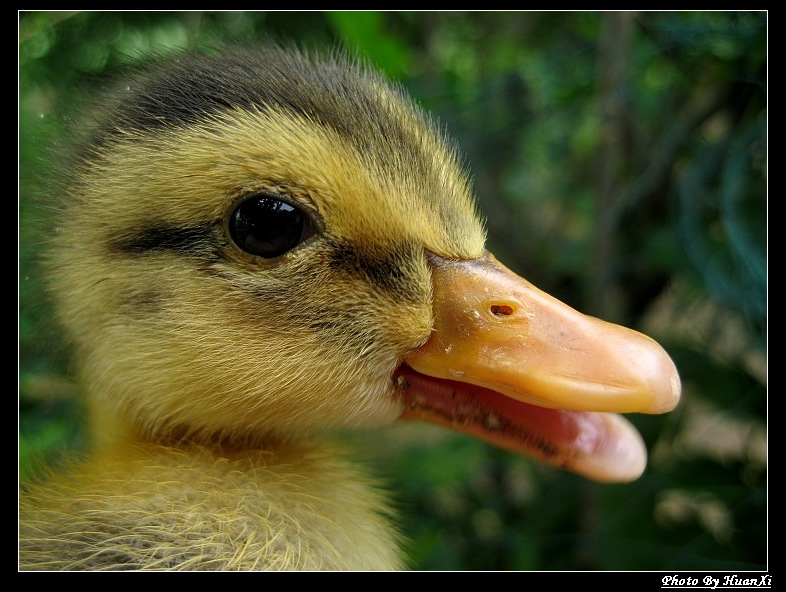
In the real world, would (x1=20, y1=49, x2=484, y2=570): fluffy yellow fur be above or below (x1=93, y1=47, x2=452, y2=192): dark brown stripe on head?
below

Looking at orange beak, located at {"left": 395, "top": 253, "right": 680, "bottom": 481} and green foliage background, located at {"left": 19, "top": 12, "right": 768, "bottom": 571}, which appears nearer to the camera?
orange beak, located at {"left": 395, "top": 253, "right": 680, "bottom": 481}

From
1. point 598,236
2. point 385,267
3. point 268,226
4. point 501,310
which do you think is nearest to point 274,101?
point 268,226

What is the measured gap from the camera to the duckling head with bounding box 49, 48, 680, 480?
2.97ft

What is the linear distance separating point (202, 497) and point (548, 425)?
0.60m

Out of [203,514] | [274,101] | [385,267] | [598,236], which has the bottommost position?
A: [203,514]

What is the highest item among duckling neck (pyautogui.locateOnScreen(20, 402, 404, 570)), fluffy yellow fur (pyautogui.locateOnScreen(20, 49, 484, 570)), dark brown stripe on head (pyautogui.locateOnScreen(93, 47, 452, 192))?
dark brown stripe on head (pyautogui.locateOnScreen(93, 47, 452, 192))

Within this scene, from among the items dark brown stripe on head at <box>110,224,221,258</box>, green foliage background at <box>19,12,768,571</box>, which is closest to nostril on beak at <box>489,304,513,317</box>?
A: dark brown stripe on head at <box>110,224,221,258</box>

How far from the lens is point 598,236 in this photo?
2039 mm

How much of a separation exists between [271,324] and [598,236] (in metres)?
1.43

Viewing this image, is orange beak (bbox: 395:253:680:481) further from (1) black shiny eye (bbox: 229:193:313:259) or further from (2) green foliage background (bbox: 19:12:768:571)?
(2) green foliage background (bbox: 19:12:768:571)

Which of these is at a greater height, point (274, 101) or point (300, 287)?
point (274, 101)

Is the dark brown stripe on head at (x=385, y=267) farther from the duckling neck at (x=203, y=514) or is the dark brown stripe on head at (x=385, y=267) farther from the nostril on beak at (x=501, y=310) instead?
the duckling neck at (x=203, y=514)

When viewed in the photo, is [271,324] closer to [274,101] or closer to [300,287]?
[300,287]

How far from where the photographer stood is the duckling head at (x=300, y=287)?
906 millimetres
